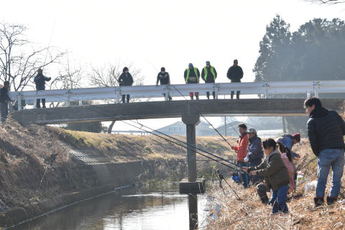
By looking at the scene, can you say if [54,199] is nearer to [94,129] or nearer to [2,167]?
[2,167]

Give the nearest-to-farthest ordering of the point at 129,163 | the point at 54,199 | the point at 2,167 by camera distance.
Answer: the point at 2,167 < the point at 54,199 < the point at 129,163

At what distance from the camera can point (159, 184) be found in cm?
2941

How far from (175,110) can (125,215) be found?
6620 mm

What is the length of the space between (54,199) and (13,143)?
310 cm

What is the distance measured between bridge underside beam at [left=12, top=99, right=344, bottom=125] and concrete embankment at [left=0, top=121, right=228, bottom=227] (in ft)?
5.39

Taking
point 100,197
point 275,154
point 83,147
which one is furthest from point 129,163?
point 275,154

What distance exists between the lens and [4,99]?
2416 centimetres

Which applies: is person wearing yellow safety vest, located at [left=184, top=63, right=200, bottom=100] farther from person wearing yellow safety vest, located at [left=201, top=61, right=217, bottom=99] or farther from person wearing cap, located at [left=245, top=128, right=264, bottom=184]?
person wearing cap, located at [left=245, top=128, right=264, bottom=184]

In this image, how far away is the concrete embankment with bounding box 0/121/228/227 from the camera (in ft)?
60.1

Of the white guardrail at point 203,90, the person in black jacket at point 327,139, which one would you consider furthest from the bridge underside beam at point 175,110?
the person in black jacket at point 327,139

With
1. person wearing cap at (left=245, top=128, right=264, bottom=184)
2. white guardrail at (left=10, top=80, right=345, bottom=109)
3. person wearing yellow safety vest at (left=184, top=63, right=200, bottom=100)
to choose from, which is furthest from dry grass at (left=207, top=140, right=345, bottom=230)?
person wearing yellow safety vest at (left=184, top=63, right=200, bottom=100)

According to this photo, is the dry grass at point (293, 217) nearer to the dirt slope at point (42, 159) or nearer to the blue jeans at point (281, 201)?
the blue jeans at point (281, 201)

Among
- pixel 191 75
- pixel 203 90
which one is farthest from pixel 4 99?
pixel 203 90

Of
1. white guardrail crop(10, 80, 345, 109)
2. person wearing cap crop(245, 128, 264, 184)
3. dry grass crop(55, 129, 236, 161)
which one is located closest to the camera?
person wearing cap crop(245, 128, 264, 184)
